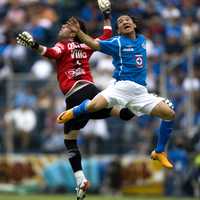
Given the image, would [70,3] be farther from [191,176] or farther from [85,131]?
[191,176]

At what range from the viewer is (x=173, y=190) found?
2511 cm

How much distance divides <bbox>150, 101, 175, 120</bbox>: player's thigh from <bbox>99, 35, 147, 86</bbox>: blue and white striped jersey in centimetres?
50

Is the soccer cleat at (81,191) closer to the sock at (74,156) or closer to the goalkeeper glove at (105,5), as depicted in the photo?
the sock at (74,156)

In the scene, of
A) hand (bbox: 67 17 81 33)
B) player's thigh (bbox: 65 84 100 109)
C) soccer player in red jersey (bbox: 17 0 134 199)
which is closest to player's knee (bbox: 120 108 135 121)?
soccer player in red jersey (bbox: 17 0 134 199)

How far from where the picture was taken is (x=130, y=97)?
56.8 ft

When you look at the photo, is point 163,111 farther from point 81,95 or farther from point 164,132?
point 81,95

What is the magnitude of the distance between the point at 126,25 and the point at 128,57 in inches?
20.8

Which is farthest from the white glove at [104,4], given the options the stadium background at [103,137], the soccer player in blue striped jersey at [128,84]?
the stadium background at [103,137]

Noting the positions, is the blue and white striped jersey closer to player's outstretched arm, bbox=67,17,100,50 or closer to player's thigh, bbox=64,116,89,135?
player's outstretched arm, bbox=67,17,100,50

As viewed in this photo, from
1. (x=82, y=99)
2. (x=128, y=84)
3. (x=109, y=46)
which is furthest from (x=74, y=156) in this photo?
(x=109, y=46)

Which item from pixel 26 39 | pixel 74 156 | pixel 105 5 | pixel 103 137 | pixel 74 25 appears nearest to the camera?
pixel 74 25

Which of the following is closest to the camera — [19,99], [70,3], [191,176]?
[191,176]

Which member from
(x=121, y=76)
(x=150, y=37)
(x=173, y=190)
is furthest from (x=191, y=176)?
(x=121, y=76)

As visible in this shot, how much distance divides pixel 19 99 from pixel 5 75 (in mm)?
742
